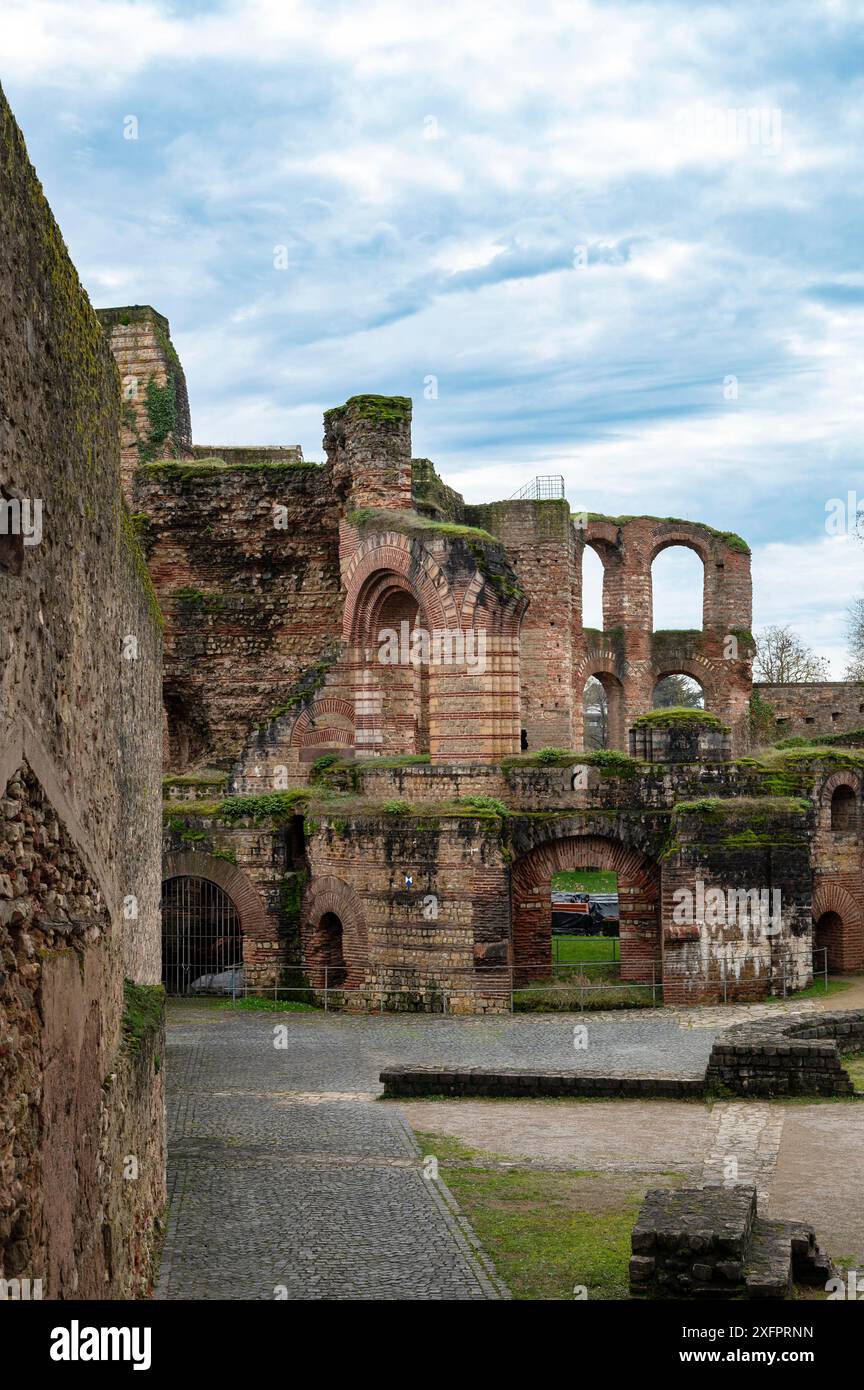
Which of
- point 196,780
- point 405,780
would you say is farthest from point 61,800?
point 196,780

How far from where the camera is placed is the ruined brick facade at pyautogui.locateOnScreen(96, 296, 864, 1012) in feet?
64.3

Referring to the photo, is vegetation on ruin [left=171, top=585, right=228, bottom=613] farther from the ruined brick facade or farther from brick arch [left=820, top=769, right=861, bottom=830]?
brick arch [left=820, top=769, right=861, bottom=830]

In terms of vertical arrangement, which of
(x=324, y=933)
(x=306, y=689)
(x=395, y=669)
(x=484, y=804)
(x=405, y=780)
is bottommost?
(x=324, y=933)

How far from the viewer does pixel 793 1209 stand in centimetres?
978

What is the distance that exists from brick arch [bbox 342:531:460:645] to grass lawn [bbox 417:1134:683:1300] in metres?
10.7

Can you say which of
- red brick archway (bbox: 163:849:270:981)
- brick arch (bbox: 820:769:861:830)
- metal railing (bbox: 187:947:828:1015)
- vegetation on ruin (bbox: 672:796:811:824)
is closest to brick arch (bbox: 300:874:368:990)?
metal railing (bbox: 187:947:828:1015)

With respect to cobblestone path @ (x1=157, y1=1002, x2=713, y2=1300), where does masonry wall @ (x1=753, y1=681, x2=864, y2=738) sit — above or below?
above

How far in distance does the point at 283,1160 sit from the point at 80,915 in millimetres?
6192

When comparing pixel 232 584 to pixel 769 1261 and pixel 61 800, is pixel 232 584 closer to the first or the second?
pixel 769 1261

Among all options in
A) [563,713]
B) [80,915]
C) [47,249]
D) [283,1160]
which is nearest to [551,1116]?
[283,1160]

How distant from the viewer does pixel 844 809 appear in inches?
918

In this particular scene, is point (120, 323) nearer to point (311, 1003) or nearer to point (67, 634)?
point (311, 1003)

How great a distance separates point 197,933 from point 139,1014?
14946 millimetres
